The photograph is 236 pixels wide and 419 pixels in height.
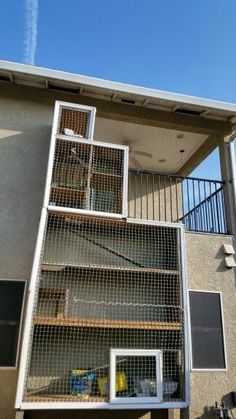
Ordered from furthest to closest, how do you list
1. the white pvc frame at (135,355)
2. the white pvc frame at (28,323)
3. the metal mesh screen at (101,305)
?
the metal mesh screen at (101,305) < the white pvc frame at (135,355) < the white pvc frame at (28,323)

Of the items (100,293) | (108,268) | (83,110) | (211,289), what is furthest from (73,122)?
(211,289)

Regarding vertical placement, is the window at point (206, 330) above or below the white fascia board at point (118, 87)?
below

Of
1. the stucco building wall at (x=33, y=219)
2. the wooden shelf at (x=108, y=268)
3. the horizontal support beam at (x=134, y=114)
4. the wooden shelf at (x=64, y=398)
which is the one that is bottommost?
the wooden shelf at (x=64, y=398)

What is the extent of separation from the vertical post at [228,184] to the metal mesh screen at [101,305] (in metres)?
1.34

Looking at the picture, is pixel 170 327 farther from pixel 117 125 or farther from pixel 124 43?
pixel 124 43

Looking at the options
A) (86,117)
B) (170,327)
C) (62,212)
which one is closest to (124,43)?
(86,117)

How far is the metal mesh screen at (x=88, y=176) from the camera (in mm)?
4160

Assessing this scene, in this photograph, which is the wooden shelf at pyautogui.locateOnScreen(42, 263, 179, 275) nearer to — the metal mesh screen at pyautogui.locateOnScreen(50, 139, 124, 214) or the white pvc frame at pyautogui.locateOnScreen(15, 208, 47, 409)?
the white pvc frame at pyautogui.locateOnScreen(15, 208, 47, 409)

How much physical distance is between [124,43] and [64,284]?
479 centimetres

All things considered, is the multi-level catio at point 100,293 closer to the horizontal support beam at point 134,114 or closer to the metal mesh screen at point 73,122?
the metal mesh screen at point 73,122

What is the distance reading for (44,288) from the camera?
12.5ft

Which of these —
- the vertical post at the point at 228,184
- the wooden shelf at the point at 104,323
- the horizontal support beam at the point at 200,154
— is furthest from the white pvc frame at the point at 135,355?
the horizontal support beam at the point at 200,154

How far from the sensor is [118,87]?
16.1ft

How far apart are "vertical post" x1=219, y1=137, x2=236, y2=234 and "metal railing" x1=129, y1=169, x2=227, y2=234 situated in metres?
0.08
